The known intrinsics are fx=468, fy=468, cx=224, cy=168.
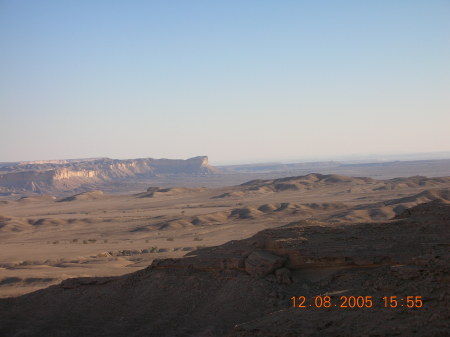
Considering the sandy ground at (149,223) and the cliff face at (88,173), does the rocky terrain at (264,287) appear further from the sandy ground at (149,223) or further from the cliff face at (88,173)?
the cliff face at (88,173)

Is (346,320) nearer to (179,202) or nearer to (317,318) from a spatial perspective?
(317,318)

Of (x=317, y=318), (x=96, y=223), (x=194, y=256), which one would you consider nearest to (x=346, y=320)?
(x=317, y=318)
